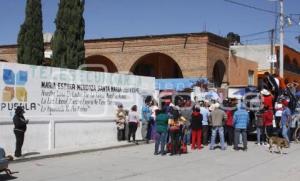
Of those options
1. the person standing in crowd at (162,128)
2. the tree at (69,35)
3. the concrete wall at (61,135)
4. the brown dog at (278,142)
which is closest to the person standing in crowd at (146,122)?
the concrete wall at (61,135)

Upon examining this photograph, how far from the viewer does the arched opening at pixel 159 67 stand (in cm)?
4034

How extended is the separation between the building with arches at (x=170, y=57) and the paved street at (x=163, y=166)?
52.3ft

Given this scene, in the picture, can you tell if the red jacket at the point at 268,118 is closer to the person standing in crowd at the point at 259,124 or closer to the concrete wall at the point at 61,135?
the person standing in crowd at the point at 259,124

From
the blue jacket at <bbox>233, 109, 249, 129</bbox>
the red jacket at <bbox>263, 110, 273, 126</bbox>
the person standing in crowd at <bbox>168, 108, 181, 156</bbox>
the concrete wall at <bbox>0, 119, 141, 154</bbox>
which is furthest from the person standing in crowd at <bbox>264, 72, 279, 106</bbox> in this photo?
the person standing in crowd at <bbox>168, 108, 181, 156</bbox>

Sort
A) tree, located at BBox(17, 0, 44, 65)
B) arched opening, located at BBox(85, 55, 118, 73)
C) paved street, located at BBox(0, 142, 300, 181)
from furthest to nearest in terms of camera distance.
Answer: arched opening, located at BBox(85, 55, 118, 73) → tree, located at BBox(17, 0, 44, 65) → paved street, located at BBox(0, 142, 300, 181)

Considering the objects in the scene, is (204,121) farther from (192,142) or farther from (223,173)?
(223,173)

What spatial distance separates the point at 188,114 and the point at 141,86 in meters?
4.03

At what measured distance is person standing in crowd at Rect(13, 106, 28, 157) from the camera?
1598 cm

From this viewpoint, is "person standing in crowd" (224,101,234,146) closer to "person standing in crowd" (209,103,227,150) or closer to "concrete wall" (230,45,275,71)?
"person standing in crowd" (209,103,227,150)

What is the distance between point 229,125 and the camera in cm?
2078

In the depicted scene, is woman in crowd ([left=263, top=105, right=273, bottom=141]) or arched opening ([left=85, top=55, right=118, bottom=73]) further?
arched opening ([left=85, top=55, right=118, bottom=73])

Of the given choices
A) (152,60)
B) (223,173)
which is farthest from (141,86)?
(152,60)

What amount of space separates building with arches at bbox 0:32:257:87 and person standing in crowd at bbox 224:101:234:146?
40.6ft

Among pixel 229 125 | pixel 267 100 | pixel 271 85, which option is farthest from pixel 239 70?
pixel 229 125
